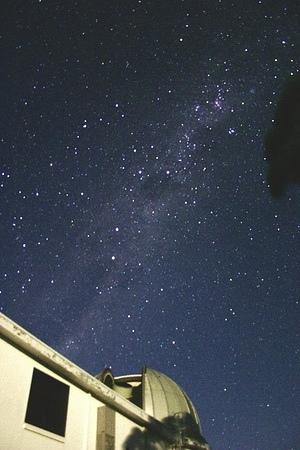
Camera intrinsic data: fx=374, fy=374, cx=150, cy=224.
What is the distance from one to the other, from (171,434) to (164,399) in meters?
2.86

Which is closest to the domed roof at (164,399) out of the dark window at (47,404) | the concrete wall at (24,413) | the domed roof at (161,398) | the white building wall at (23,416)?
the domed roof at (161,398)

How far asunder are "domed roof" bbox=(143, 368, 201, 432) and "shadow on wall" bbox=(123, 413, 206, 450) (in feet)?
0.60

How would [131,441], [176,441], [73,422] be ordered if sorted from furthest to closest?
1. [176,441]
2. [131,441]
3. [73,422]

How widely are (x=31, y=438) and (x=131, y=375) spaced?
40.3 ft

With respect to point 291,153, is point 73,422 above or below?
below

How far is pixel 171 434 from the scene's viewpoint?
576 inches

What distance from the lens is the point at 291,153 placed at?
21.2 feet

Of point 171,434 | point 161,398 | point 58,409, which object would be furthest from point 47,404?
point 161,398

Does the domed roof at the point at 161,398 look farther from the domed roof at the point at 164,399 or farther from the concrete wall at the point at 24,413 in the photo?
the concrete wall at the point at 24,413

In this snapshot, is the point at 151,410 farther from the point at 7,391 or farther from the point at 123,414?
the point at 7,391

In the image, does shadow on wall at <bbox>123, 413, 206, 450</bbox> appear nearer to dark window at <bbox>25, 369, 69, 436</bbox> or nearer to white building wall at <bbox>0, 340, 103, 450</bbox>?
white building wall at <bbox>0, 340, 103, 450</bbox>

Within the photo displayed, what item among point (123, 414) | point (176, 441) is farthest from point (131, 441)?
point (176, 441)

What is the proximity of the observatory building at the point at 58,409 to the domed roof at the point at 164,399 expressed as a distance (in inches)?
71.2

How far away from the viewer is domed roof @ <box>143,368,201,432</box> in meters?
16.8
